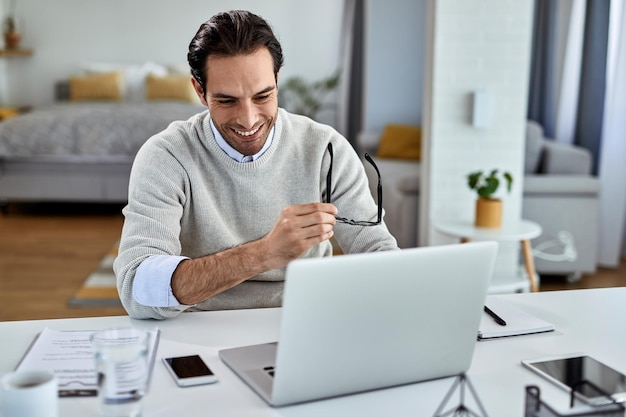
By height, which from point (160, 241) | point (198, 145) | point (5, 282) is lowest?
point (5, 282)

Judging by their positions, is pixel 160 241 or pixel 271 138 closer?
pixel 160 241

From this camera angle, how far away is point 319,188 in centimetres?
179

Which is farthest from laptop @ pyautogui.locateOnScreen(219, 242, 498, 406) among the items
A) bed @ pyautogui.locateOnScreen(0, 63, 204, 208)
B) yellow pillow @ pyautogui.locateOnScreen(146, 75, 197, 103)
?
yellow pillow @ pyautogui.locateOnScreen(146, 75, 197, 103)

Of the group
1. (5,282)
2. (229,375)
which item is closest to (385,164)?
(5,282)

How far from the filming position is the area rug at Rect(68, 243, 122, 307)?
11.7ft

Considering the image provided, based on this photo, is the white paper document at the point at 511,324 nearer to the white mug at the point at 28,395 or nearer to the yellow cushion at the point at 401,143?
the white mug at the point at 28,395

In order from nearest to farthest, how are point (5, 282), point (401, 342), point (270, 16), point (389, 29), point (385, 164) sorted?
point (401, 342) → point (5, 282) → point (385, 164) → point (389, 29) → point (270, 16)

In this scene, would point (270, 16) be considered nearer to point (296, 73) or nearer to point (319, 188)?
point (296, 73)

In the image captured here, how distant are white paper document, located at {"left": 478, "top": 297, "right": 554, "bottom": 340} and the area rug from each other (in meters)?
2.46

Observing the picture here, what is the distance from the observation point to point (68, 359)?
3.88 feet

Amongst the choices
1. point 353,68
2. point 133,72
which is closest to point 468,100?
point 353,68

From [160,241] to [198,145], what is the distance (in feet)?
0.94

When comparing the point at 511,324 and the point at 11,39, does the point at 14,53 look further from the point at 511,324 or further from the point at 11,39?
the point at 511,324

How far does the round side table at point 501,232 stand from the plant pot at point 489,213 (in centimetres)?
3
